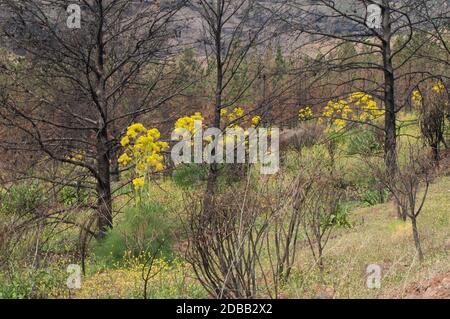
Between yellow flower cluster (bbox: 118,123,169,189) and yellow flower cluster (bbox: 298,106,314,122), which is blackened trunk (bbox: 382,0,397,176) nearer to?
yellow flower cluster (bbox: 298,106,314,122)


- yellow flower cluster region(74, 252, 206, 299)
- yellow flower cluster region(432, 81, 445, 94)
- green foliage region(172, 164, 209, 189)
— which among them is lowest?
yellow flower cluster region(74, 252, 206, 299)

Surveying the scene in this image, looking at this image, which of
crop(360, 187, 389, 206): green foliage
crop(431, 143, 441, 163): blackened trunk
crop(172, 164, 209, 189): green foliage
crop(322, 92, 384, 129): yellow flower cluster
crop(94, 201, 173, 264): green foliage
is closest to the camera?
crop(94, 201, 173, 264): green foliage

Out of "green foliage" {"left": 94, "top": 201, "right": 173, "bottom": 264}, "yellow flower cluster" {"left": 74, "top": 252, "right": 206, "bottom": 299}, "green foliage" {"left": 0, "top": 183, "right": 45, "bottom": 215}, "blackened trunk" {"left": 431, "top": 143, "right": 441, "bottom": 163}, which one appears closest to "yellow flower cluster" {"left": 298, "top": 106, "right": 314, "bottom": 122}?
"blackened trunk" {"left": 431, "top": 143, "right": 441, "bottom": 163}

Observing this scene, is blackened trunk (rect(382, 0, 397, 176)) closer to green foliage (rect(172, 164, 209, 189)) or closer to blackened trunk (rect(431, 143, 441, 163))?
blackened trunk (rect(431, 143, 441, 163))

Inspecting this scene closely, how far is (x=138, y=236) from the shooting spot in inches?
297

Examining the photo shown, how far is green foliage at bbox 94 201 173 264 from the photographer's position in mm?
7535

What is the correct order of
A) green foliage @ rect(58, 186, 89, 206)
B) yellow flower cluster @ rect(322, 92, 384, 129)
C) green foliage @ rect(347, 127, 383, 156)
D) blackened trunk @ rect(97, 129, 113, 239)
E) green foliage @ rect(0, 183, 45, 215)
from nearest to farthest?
1. blackened trunk @ rect(97, 129, 113, 239)
2. green foliage @ rect(58, 186, 89, 206)
3. green foliage @ rect(0, 183, 45, 215)
4. yellow flower cluster @ rect(322, 92, 384, 129)
5. green foliage @ rect(347, 127, 383, 156)

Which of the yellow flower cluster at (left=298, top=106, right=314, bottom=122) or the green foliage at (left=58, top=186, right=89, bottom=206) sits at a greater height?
the yellow flower cluster at (left=298, top=106, right=314, bottom=122)

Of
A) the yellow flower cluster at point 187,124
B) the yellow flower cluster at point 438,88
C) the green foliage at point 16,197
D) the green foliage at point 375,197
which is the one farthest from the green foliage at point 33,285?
the yellow flower cluster at point 438,88

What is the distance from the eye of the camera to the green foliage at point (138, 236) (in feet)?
24.7

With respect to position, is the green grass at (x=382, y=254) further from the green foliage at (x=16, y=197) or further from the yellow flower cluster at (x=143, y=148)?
the green foliage at (x=16, y=197)

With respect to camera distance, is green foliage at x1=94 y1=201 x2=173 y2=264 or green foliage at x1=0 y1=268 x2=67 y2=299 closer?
green foliage at x1=0 y1=268 x2=67 y2=299

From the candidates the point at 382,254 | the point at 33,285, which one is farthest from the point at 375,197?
the point at 33,285
